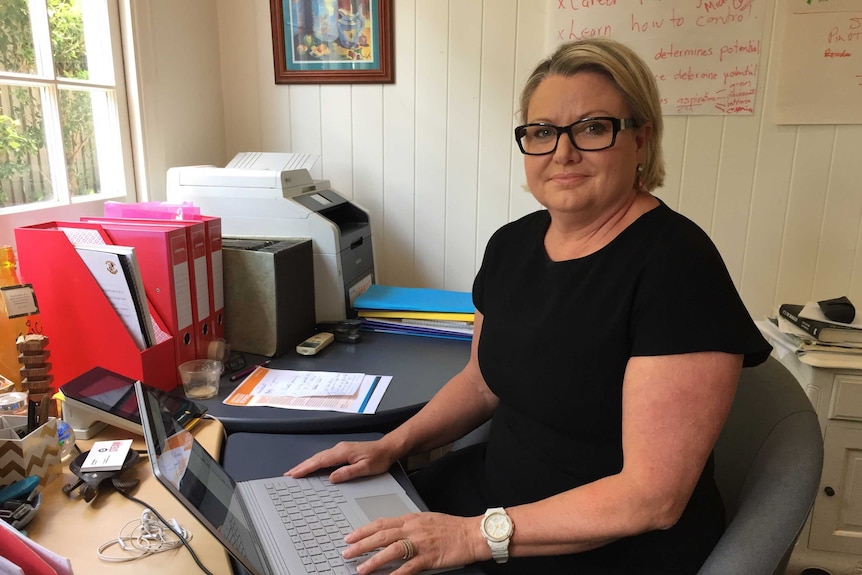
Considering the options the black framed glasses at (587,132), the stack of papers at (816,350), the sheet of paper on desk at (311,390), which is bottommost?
the stack of papers at (816,350)

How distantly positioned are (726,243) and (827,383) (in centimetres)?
53

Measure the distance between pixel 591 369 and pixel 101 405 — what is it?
0.91 m

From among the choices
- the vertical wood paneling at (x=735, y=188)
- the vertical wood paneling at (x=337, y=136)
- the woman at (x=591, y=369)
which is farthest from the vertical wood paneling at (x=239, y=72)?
the vertical wood paneling at (x=735, y=188)

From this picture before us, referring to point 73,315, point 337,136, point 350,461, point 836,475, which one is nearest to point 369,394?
point 350,461

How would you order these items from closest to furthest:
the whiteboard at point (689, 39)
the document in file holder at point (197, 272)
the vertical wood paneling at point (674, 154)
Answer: the document in file holder at point (197, 272)
the whiteboard at point (689, 39)
the vertical wood paneling at point (674, 154)

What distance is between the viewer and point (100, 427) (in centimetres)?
121

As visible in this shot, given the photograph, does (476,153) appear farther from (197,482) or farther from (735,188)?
(197,482)

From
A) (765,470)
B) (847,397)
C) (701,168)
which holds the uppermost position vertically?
(701,168)

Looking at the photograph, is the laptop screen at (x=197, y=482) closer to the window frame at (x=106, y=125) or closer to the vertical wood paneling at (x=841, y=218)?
the window frame at (x=106, y=125)

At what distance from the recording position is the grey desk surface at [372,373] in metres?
1.28

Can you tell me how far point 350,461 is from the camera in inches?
44.6

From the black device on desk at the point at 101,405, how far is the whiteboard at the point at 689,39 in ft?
5.38

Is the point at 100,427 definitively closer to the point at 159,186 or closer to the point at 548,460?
the point at 548,460

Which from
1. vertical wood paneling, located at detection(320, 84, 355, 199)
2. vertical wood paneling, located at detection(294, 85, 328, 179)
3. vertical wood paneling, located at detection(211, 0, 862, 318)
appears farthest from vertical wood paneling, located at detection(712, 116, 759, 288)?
vertical wood paneling, located at detection(294, 85, 328, 179)
